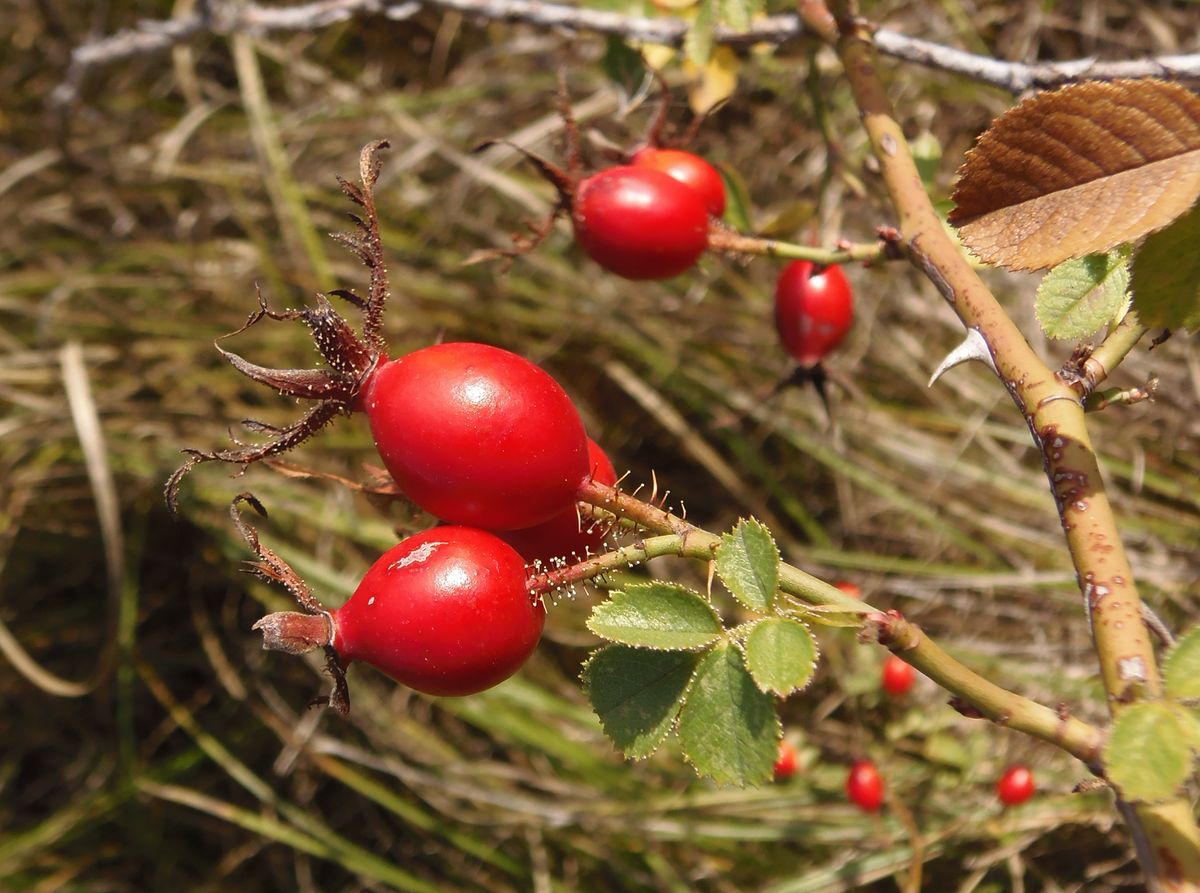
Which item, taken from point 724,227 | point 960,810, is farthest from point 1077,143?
point 960,810

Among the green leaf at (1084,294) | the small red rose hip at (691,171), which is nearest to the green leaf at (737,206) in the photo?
the small red rose hip at (691,171)

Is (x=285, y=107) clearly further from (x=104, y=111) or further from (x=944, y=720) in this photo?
(x=944, y=720)

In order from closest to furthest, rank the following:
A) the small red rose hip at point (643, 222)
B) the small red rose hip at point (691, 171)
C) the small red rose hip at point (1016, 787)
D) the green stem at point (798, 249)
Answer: the green stem at point (798, 249) < the small red rose hip at point (643, 222) < the small red rose hip at point (691, 171) < the small red rose hip at point (1016, 787)

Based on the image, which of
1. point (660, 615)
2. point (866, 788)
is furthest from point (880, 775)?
point (660, 615)

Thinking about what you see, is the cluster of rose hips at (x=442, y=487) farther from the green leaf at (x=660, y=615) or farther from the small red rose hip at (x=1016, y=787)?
the small red rose hip at (x=1016, y=787)

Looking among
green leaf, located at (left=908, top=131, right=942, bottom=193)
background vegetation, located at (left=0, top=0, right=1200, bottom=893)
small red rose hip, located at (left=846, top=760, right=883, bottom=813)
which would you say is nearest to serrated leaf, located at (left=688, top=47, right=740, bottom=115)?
background vegetation, located at (left=0, top=0, right=1200, bottom=893)

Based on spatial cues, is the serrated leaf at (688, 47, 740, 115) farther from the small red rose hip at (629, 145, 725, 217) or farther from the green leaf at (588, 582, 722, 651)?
the green leaf at (588, 582, 722, 651)

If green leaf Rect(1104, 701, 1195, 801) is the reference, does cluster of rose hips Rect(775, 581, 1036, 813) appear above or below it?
above
